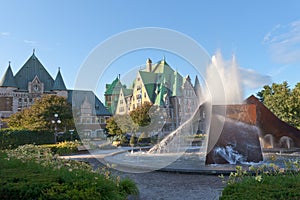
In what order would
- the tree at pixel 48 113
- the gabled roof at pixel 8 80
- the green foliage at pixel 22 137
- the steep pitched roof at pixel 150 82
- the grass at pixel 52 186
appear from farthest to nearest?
1. the gabled roof at pixel 8 80
2. the steep pitched roof at pixel 150 82
3. the tree at pixel 48 113
4. the green foliage at pixel 22 137
5. the grass at pixel 52 186

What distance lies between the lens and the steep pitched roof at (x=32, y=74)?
176 ft

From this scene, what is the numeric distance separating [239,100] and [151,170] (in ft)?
18.0

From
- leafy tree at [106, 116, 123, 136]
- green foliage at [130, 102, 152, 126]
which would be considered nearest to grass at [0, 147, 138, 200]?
leafy tree at [106, 116, 123, 136]

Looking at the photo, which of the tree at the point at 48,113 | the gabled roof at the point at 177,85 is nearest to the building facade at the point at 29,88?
the tree at the point at 48,113

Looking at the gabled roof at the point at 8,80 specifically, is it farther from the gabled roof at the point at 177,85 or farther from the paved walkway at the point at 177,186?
the paved walkway at the point at 177,186

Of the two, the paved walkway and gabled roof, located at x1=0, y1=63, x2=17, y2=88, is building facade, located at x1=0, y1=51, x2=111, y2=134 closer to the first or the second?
gabled roof, located at x1=0, y1=63, x2=17, y2=88

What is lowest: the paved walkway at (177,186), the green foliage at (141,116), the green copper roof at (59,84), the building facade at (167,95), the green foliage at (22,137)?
the paved walkway at (177,186)

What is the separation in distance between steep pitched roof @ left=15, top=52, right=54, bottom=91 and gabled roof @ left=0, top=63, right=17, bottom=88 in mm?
1661

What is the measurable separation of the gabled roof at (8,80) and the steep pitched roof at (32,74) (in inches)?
65.4

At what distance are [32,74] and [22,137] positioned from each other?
3512 cm

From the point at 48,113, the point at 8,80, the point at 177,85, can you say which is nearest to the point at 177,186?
the point at 48,113

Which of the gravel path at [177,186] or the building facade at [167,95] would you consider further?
the building facade at [167,95]

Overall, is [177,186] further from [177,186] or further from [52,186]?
[52,186]

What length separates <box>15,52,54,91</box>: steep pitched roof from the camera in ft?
176
